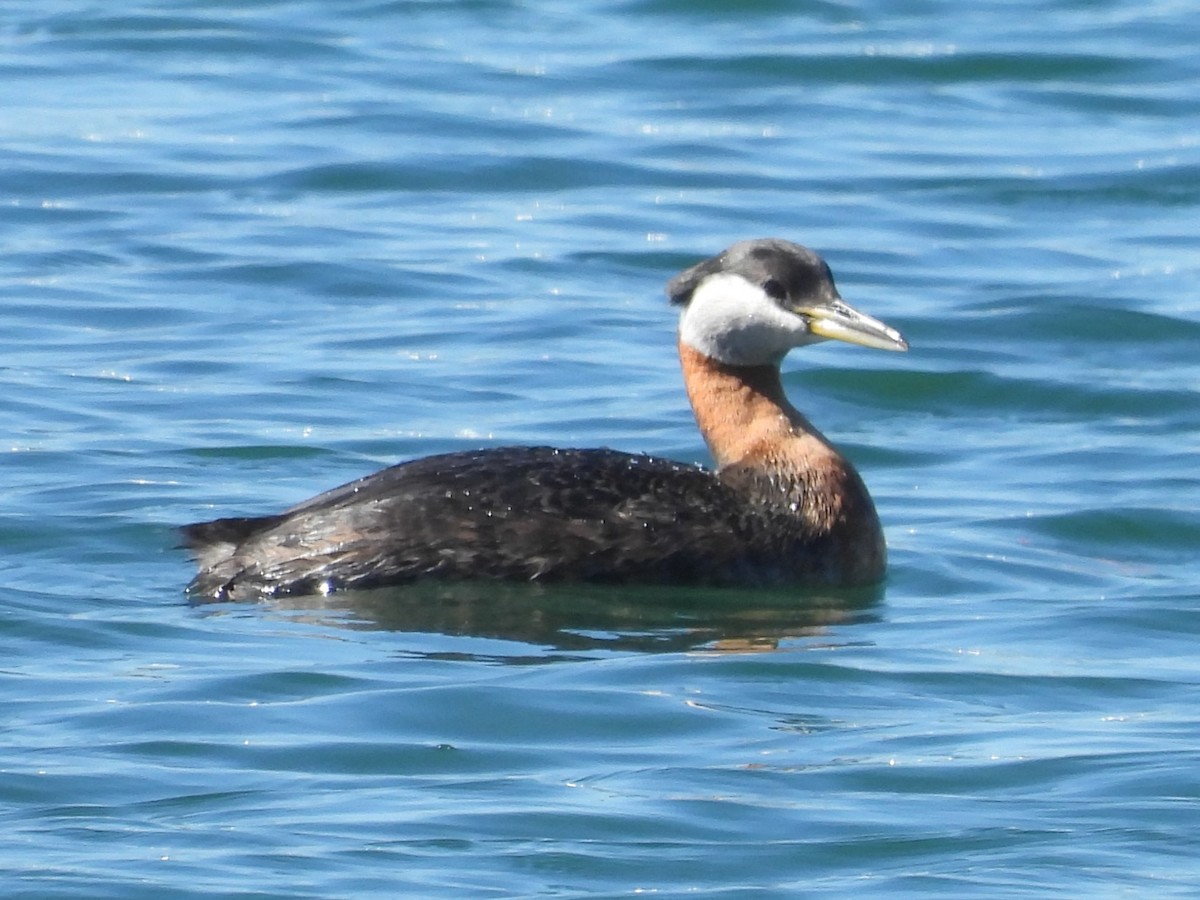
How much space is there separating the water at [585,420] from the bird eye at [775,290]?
43.0 inches

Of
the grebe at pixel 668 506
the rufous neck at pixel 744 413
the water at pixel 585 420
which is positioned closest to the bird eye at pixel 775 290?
the grebe at pixel 668 506

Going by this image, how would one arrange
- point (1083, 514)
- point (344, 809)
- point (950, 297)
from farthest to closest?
1. point (950, 297)
2. point (1083, 514)
3. point (344, 809)

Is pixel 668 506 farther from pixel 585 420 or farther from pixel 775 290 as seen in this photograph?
pixel 585 420

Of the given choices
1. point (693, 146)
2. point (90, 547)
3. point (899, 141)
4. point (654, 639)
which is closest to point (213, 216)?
point (693, 146)

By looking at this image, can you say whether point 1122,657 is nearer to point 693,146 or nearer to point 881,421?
point 881,421

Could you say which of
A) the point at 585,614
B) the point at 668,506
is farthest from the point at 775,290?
the point at 585,614

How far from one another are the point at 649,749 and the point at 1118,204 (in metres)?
10.6

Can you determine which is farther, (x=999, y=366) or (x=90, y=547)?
(x=999, y=366)

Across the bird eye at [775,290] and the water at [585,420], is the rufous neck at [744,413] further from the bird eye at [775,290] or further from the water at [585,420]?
the water at [585,420]

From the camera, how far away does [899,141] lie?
20.0m

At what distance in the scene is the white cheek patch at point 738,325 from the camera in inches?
432

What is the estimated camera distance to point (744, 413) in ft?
36.7

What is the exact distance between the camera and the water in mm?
7383

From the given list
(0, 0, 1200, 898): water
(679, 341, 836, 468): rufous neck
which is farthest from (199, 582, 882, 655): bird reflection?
(679, 341, 836, 468): rufous neck
